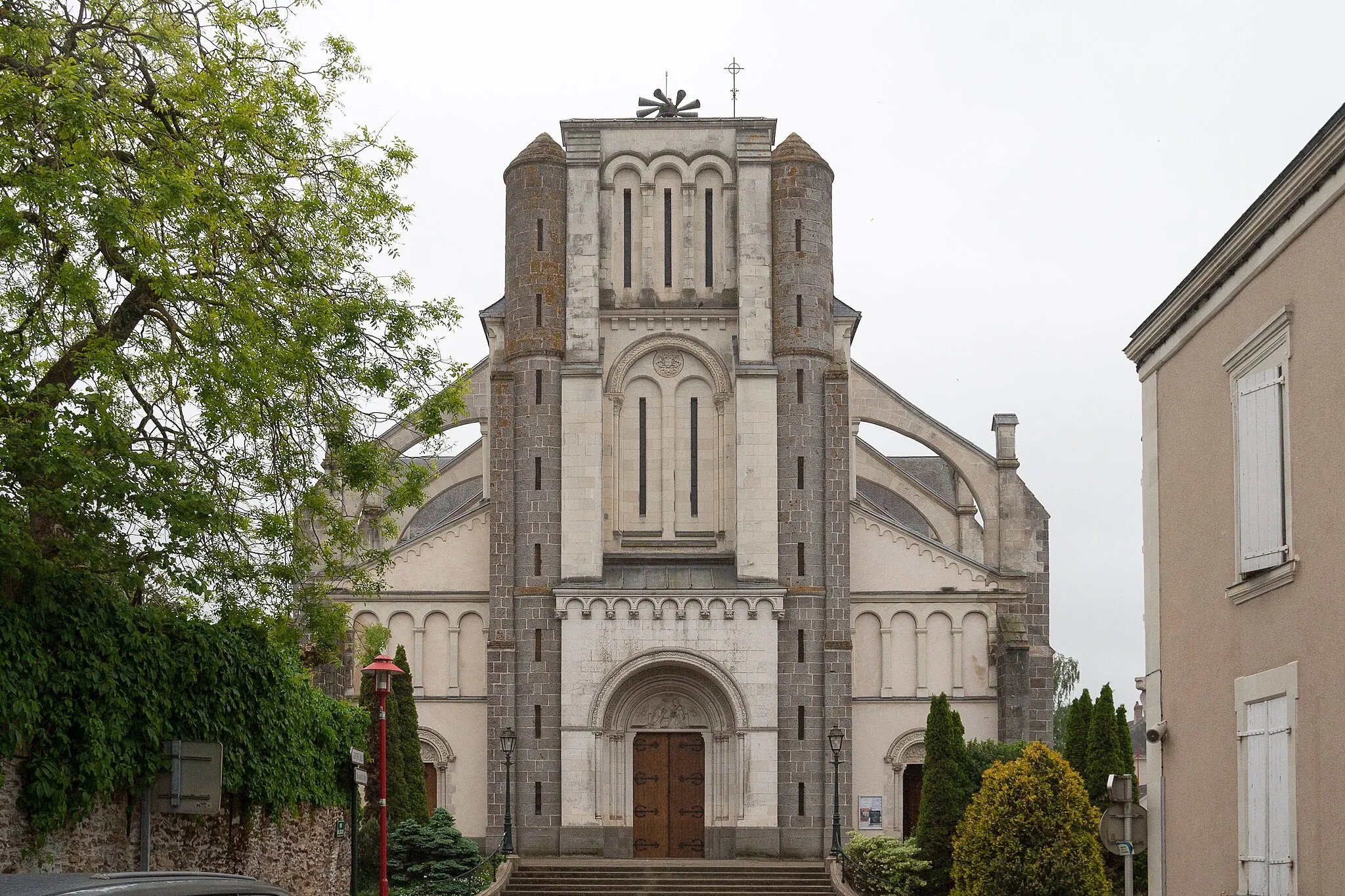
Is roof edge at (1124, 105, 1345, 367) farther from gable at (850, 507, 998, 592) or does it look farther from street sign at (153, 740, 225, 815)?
gable at (850, 507, 998, 592)

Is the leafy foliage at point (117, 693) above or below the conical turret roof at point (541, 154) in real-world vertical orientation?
below

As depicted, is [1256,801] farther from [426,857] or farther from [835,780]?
[835,780]

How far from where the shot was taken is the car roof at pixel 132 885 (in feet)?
23.2

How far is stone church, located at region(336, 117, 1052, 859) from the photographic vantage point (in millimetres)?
38906

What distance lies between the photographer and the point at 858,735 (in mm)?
40656

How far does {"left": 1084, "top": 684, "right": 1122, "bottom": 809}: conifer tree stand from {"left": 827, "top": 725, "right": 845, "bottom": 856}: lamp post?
5767 mm

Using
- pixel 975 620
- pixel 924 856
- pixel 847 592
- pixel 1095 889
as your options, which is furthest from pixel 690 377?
pixel 1095 889

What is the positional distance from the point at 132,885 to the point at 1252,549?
8781 mm

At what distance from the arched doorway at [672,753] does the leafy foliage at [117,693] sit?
63.2ft

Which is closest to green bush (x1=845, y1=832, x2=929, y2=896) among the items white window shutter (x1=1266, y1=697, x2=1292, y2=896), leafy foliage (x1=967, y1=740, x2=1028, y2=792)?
leafy foliage (x1=967, y1=740, x2=1028, y2=792)

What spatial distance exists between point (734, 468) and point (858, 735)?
6.77m

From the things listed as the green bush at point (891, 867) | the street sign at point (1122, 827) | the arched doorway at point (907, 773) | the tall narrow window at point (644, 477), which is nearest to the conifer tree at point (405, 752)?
the tall narrow window at point (644, 477)

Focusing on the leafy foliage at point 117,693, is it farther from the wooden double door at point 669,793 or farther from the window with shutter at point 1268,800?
the wooden double door at point 669,793

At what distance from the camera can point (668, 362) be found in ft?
134
